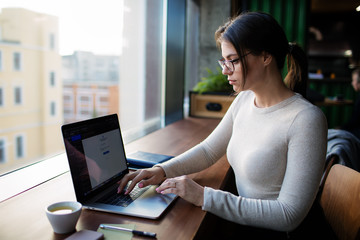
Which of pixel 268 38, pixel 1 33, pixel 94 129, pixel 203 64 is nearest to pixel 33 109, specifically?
pixel 1 33

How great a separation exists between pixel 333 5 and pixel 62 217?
7284 mm

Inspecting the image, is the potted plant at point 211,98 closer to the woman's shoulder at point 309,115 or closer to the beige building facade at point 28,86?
the beige building facade at point 28,86

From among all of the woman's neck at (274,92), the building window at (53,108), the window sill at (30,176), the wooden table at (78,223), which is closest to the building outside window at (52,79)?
the building window at (53,108)

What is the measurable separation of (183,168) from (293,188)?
1.58 ft

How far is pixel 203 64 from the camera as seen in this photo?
3818 mm

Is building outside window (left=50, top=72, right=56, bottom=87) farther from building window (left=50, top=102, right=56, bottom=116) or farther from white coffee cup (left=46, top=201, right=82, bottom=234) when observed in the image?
white coffee cup (left=46, top=201, right=82, bottom=234)

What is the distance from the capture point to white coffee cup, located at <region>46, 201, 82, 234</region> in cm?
80

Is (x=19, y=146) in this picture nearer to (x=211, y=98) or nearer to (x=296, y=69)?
(x=296, y=69)

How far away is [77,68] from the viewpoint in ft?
6.35

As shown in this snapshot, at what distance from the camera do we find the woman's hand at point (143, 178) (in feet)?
3.67

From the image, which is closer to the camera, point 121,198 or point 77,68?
point 121,198

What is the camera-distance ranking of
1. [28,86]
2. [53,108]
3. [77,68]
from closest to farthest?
1. [28,86]
2. [77,68]
3. [53,108]

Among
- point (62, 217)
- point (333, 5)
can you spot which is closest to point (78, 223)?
point (62, 217)

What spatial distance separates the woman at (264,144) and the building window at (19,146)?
25.0 inches
